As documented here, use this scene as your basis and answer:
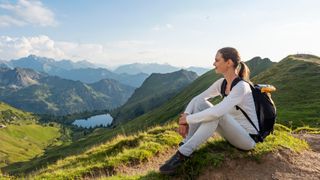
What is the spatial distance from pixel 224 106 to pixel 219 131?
4.90 ft

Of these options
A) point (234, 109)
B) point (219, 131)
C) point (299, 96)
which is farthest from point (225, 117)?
point (299, 96)

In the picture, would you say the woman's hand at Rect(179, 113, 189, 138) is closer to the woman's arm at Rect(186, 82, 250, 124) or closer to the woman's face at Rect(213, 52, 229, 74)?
the woman's arm at Rect(186, 82, 250, 124)

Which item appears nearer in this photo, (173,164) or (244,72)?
(173,164)

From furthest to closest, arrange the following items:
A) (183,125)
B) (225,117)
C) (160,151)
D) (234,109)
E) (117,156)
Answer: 1. (160,151)
2. (117,156)
3. (183,125)
4. (234,109)
5. (225,117)

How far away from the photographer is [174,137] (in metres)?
22.2

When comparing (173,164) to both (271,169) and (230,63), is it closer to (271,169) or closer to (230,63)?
(271,169)

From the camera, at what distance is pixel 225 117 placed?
11.7 meters

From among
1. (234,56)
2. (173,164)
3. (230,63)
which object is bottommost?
(173,164)

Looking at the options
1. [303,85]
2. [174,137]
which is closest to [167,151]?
[174,137]

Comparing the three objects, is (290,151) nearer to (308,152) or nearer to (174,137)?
(308,152)

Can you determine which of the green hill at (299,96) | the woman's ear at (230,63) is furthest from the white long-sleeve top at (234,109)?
the green hill at (299,96)

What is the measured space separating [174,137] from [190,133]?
990 cm

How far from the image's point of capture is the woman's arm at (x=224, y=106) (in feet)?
37.0

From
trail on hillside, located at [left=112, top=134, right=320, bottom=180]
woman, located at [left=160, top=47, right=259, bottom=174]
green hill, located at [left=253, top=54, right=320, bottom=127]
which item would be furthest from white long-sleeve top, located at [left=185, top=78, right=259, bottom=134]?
green hill, located at [left=253, top=54, right=320, bottom=127]
